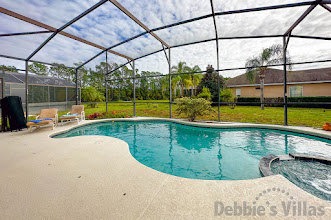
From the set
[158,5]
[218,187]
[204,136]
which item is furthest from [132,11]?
[218,187]

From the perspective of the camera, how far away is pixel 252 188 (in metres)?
1.82

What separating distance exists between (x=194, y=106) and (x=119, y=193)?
6.02m

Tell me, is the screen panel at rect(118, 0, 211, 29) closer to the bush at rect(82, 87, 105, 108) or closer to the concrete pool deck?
the concrete pool deck

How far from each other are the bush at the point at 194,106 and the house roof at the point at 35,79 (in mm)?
8994

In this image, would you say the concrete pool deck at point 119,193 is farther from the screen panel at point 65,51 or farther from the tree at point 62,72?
the tree at point 62,72

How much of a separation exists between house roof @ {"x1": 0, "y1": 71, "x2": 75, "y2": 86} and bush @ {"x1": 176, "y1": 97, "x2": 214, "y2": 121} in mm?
8994

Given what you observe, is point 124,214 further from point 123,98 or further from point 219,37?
point 123,98

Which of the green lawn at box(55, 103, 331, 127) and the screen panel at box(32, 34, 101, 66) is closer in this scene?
the screen panel at box(32, 34, 101, 66)

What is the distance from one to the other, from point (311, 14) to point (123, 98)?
34.0 feet

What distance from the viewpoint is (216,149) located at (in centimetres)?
426

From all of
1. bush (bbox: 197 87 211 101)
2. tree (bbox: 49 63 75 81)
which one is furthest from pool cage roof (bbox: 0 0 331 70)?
bush (bbox: 197 87 211 101)

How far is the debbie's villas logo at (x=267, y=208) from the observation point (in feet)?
4.64

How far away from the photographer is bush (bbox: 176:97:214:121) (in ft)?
23.7

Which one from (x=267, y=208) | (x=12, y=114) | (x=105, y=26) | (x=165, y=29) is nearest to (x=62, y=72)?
(x=12, y=114)
